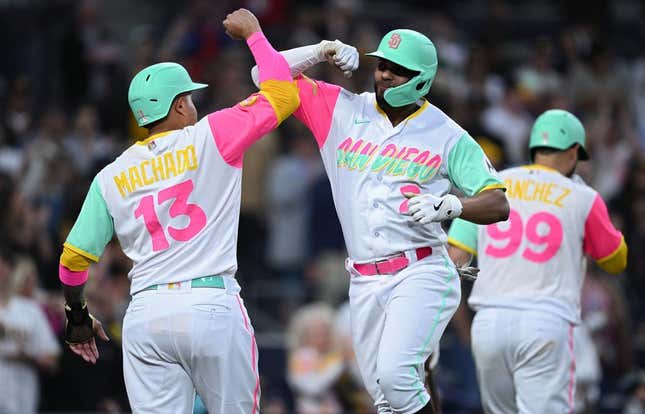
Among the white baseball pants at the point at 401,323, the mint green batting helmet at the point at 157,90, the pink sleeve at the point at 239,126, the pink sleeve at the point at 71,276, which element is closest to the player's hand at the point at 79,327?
the pink sleeve at the point at 71,276

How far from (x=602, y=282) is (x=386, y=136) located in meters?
6.25

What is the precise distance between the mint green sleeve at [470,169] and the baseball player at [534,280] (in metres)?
1.21

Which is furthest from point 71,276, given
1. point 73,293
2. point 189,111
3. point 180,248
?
point 189,111

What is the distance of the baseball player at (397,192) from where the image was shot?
779 cm

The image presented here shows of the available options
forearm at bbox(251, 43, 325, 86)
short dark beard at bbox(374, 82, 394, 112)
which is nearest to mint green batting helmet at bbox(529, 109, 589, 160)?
short dark beard at bbox(374, 82, 394, 112)

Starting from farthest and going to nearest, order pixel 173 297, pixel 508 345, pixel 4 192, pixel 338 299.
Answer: pixel 338 299
pixel 4 192
pixel 508 345
pixel 173 297

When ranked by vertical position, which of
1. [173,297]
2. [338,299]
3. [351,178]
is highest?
[351,178]

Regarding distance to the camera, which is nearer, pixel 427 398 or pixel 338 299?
pixel 427 398

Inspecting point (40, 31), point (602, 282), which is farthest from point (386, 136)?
point (40, 31)

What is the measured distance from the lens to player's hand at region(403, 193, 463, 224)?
740cm

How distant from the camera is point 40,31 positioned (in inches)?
658

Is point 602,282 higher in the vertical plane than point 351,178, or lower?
lower

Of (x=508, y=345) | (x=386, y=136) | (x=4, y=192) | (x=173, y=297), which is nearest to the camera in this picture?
(x=173, y=297)

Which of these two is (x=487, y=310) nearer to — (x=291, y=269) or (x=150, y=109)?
(x=150, y=109)
